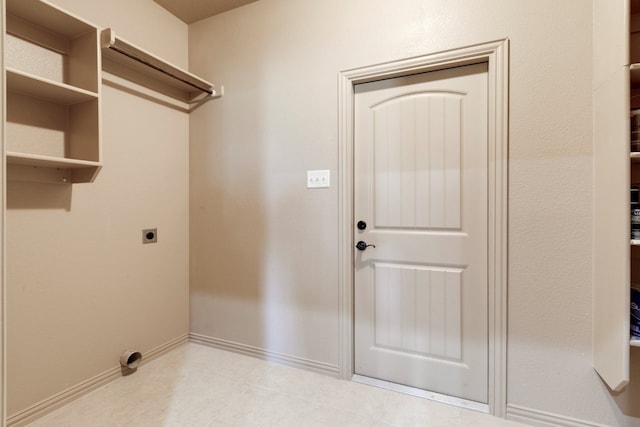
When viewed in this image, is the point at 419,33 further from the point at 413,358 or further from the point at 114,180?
the point at 114,180

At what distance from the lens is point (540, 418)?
1.59 meters

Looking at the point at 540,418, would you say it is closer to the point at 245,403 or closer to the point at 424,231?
the point at 424,231

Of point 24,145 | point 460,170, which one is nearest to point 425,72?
point 460,170

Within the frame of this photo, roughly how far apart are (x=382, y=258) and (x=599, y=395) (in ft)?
4.02

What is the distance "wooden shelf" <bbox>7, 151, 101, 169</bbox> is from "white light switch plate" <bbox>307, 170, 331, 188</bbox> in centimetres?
121

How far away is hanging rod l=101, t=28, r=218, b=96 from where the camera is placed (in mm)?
1743

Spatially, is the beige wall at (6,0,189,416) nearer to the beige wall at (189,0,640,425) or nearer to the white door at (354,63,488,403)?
the beige wall at (189,0,640,425)

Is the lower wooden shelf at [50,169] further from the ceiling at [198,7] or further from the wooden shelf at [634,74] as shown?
the wooden shelf at [634,74]

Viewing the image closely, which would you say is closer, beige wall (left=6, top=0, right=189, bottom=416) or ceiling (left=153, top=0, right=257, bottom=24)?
beige wall (left=6, top=0, right=189, bottom=416)

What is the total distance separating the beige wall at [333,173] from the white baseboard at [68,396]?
613mm

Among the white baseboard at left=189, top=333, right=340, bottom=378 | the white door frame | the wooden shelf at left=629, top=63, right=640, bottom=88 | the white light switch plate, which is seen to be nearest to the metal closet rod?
the white light switch plate

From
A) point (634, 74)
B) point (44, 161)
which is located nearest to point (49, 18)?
point (44, 161)

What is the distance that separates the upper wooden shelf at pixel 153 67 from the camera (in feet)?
5.89

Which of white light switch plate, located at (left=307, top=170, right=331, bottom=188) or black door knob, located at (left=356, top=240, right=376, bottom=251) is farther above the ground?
white light switch plate, located at (left=307, top=170, right=331, bottom=188)
